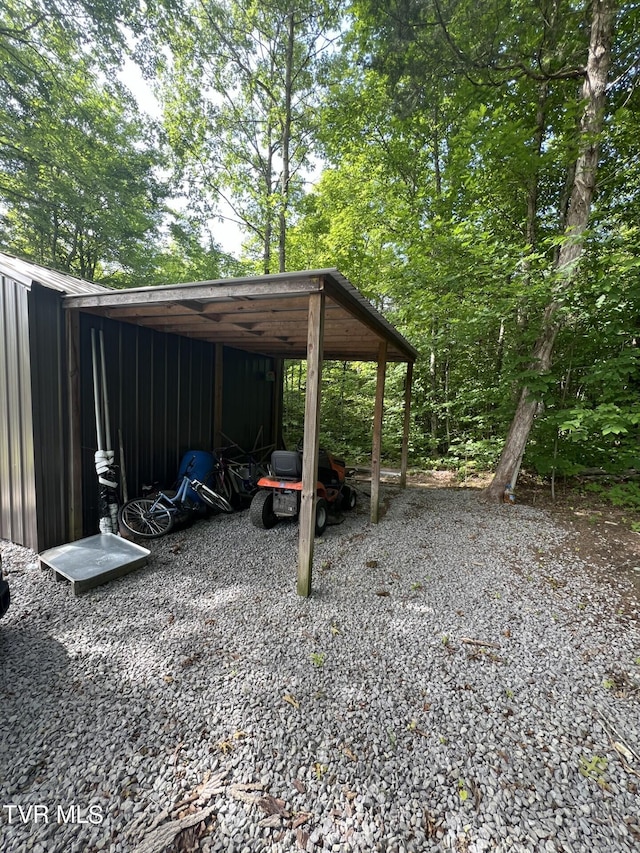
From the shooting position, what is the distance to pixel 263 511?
3936 mm

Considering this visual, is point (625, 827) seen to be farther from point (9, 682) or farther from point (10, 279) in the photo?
point (10, 279)

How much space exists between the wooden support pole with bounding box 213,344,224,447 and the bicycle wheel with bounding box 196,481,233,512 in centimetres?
128

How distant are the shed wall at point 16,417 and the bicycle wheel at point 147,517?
0.82m

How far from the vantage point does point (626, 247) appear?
409cm

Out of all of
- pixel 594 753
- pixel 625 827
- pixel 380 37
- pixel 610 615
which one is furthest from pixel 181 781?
pixel 380 37

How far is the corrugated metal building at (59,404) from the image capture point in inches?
117

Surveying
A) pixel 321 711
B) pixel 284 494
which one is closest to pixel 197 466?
pixel 284 494

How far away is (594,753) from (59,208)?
1292cm

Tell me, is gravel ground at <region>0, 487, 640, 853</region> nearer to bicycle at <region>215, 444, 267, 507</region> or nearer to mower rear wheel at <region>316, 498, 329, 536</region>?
mower rear wheel at <region>316, 498, 329, 536</region>

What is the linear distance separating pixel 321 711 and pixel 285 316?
311cm

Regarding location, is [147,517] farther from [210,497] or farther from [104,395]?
[104,395]

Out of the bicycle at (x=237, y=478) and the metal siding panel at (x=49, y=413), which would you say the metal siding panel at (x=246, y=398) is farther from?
the metal siding panel at (x=49, y=413)

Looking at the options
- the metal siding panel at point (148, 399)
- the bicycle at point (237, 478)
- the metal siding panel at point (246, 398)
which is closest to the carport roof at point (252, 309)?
the metal siding panel at point (148, 399)

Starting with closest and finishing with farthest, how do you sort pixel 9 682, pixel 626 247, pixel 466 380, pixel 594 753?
pixel 594 753
pixel 9 682
pixel 626 247
pixel 466 380
